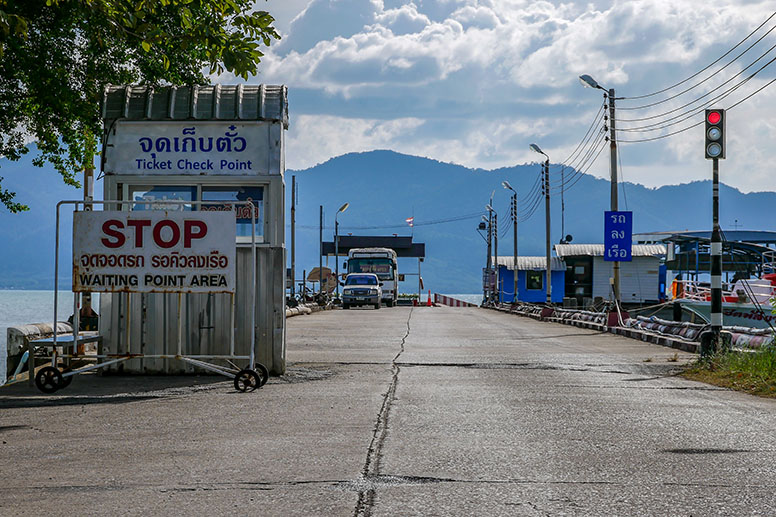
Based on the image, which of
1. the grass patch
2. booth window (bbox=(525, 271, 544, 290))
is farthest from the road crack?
booth window (bbox=(525, 271, 544, 290))

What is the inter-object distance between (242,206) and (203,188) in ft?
→ 2.00

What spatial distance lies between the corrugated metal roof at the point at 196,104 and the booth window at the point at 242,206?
0.97 metres

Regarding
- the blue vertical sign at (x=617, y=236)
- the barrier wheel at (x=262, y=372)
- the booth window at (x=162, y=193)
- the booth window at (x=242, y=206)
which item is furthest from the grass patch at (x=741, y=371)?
the blue vertical sign at (x=617, y=236)

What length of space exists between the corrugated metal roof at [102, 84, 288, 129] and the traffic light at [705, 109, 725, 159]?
706 cm

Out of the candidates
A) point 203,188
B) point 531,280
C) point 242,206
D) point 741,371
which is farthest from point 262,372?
point 531,280

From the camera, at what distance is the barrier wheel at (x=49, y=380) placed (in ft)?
34.9

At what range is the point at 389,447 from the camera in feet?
22.6

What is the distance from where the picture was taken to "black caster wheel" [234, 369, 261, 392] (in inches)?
420

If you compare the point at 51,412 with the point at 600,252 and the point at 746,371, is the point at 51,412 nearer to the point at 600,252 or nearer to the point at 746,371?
the point at 746,371

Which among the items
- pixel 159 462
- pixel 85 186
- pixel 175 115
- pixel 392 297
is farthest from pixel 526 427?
pixel 392 297

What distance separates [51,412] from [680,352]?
13.8 meters

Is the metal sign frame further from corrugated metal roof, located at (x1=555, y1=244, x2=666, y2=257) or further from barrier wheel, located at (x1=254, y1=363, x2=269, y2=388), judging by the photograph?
corrugated metal roof, located at (x1=555, y1=244, x2=666, y2=257)

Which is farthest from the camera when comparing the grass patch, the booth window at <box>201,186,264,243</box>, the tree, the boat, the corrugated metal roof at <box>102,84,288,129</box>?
the boat

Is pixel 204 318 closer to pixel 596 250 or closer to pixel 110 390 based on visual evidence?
pixel 110 390
